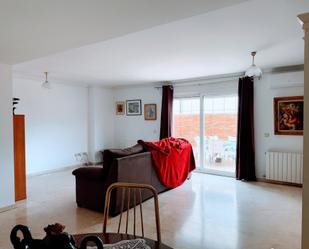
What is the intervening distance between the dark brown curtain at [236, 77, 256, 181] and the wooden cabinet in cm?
421

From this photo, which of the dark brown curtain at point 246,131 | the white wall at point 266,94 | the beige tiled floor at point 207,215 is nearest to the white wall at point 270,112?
the white wall at point 266,94

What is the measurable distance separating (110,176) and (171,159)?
4.79 feet

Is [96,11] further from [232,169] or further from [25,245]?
[232,169]

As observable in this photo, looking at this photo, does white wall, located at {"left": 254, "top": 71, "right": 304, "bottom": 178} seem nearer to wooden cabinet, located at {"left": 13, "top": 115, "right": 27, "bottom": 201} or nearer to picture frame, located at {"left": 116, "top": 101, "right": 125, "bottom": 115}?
picture frame, located at {"left": 116, "top": 101, "right": 125, "bottom": 115}

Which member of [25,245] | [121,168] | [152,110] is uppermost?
[152,110]

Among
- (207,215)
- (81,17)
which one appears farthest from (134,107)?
(81,17)

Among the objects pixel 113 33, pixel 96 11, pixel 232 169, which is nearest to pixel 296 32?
pixel 113 33

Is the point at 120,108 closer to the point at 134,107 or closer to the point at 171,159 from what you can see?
the point at 134,107

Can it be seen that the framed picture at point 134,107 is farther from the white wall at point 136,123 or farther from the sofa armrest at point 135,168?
the sofa armrest at point 135,168

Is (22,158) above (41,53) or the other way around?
the other way around

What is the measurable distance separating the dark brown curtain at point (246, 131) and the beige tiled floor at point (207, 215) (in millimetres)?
389

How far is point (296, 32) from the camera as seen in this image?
271 cm

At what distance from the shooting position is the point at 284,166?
15.4 ft

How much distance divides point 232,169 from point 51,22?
4771mm
